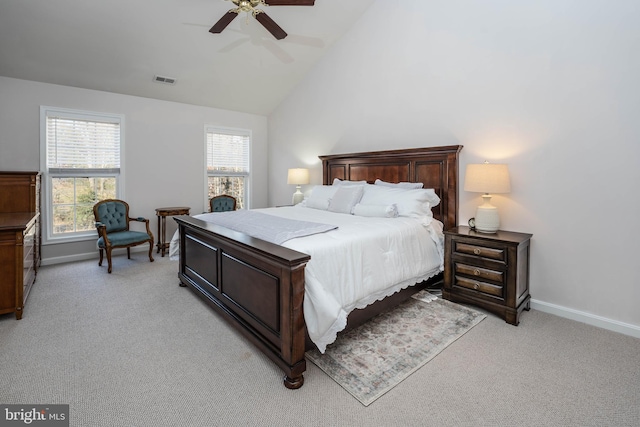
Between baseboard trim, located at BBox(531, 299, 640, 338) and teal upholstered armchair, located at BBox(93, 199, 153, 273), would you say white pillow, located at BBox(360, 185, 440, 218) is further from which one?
teal upholstered armchair, located at BBox(93, 199, 153, 273)

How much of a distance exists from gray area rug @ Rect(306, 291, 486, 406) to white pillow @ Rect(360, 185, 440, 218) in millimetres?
913

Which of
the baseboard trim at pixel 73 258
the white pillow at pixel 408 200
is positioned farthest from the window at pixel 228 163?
the white pillow at pixel 408 200

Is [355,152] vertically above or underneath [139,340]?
above

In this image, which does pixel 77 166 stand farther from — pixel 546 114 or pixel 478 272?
pixel 546 114

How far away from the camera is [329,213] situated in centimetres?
375

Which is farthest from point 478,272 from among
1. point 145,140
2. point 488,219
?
point 145,140

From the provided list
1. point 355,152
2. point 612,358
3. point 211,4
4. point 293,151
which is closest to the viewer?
point 612,358

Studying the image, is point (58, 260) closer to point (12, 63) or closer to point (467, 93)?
point (12, 63)

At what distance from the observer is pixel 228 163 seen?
604 centimetres

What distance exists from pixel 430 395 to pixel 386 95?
11.6ft

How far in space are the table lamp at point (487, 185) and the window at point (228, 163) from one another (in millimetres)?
4327

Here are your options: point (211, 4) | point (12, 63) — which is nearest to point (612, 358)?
point (211, 4)

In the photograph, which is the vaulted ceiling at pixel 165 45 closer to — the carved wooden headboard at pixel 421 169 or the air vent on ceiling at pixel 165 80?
the air vent on ceiling at pixel 165 80

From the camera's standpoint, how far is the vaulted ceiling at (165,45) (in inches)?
136
